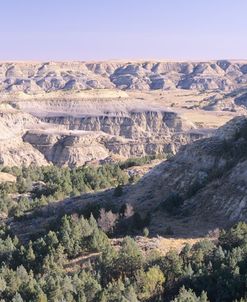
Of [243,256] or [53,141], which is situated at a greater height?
[243,256]

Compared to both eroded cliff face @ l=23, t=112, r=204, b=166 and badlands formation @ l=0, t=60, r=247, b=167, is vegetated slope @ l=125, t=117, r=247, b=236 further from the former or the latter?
eroded cliff face @ l=23, t=112, r=204, b=166

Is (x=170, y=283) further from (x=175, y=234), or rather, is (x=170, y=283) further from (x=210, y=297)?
(x=175, y=234)

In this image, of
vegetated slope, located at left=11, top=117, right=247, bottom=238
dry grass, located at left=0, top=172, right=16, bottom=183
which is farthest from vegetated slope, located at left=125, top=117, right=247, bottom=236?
dry grass, located at left=0, top=172, right=16, bottom=183

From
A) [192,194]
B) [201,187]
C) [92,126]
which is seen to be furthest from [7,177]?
[92,126]

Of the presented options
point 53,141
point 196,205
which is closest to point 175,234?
point 196,205

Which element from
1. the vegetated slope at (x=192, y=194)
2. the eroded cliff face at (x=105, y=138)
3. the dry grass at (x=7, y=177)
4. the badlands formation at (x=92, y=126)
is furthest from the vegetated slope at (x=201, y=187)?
the eroded cliff face at (x=105, y=138)

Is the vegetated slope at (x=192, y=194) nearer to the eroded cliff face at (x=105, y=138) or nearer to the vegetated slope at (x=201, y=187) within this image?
the vegetated slope at (x=201, y=187)

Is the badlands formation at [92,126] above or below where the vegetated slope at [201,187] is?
below

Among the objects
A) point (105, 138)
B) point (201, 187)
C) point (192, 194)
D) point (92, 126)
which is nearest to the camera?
point (192, 194)

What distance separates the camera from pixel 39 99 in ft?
427

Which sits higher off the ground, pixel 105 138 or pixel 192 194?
pixel 192 194

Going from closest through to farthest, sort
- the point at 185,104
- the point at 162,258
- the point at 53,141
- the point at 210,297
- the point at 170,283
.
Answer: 1. the point at 210,297
2. the point at 170,283
3. the point at 162,258
4. the point at 53,141
5. the point at 185,104

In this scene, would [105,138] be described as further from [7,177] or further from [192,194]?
[192,194]

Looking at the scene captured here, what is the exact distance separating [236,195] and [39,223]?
15033mm
